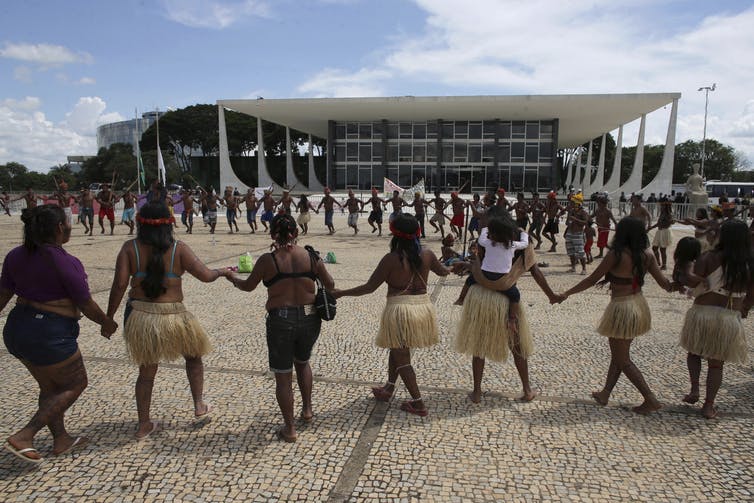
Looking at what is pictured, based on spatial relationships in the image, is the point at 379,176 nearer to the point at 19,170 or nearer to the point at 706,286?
the point at 706,286

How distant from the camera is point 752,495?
2787 mm

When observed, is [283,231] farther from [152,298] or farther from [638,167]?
[638,167]

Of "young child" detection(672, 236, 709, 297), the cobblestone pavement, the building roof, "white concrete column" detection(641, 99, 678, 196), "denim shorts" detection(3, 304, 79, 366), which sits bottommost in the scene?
the cobblestone pavement

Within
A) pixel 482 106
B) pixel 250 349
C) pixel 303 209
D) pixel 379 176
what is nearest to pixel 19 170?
pixel 379 176

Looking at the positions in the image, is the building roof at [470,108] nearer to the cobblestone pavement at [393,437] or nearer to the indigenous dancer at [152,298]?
the cobblestone pavement at [393,437]

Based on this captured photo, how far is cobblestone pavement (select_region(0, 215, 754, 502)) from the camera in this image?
282 cm

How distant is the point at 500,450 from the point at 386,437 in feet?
2.42

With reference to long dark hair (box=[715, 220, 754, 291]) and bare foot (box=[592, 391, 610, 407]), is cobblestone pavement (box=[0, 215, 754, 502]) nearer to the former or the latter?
bare foot (box=[592, 391, 610, 407])

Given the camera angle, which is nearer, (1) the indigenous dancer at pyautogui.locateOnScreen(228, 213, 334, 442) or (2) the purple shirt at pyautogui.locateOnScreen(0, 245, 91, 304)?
(2) the purple shirt at pyautogui.locateOnScreen(0, 245, 91, 304)

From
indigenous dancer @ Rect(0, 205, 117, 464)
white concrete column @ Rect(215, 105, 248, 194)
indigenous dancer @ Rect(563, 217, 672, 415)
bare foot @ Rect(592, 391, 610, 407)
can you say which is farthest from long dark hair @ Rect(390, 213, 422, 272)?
white concrete column @ Rect(215, 105, 248, 194)

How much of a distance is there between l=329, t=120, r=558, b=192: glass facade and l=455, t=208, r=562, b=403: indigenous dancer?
3837 centimetres

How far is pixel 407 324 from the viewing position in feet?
11.8

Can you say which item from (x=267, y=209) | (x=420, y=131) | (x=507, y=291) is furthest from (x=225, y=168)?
(x=507, y=291)

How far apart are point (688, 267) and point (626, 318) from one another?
2.11ft
